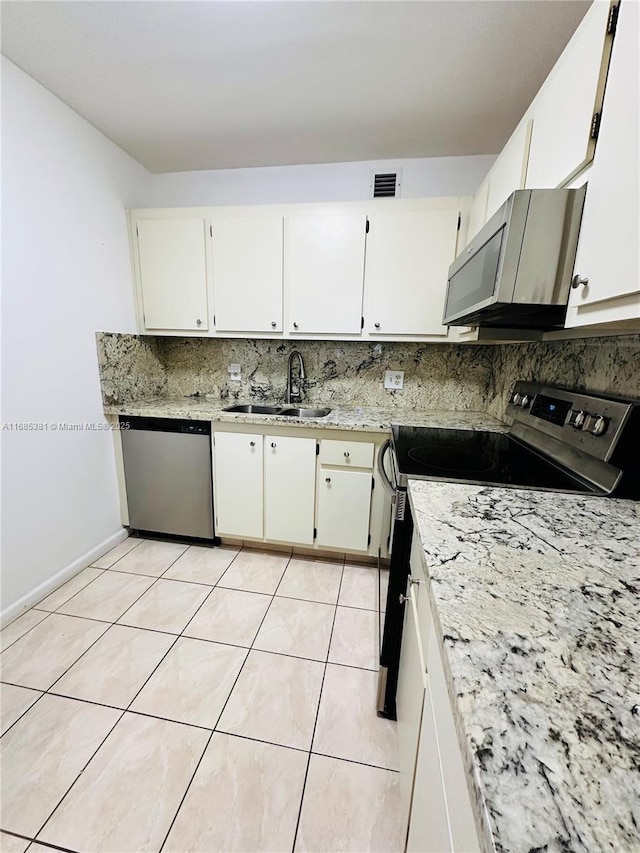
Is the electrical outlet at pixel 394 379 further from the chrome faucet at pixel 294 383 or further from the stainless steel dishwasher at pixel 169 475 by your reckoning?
the stainless steel dishwasher at pixel 169 475

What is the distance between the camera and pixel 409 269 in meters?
1.98

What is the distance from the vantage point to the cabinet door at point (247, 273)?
2.09 m

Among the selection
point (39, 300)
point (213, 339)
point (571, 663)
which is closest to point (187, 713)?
A: point (571, 663)

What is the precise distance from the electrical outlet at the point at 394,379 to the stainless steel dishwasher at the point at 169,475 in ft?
3.97

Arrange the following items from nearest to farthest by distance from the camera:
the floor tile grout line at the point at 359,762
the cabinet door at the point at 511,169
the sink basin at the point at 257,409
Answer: the floor tile grout line at the point at 359,762 → the cabinet door at the point at 511,169 → the sink basin at the point at 257,409

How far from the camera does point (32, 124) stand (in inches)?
63.6

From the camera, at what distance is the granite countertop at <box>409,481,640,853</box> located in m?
0.29

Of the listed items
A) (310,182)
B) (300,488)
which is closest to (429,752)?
(300,488)

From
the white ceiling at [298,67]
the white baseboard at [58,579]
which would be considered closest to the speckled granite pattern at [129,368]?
the white baseboard at [58,579]

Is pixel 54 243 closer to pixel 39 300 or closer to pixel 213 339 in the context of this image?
pixel 39 300

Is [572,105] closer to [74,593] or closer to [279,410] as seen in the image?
[279,410]

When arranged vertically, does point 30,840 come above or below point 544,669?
below

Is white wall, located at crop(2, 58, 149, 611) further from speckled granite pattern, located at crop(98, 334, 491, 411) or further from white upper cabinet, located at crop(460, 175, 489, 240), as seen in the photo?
white upper cabinet, located at crop(460, 175, 489, 240)

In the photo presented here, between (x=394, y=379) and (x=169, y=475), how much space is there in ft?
5.25
